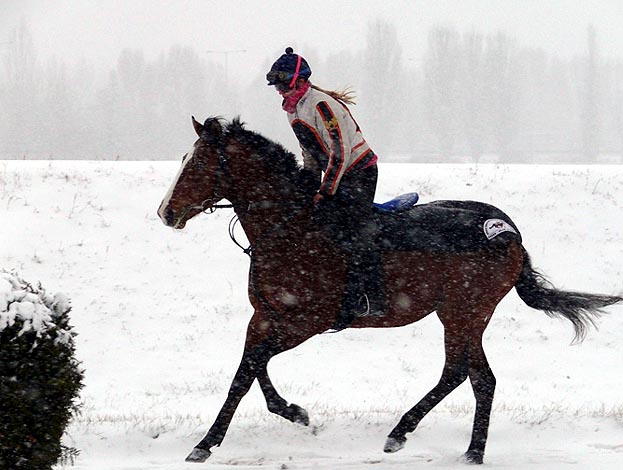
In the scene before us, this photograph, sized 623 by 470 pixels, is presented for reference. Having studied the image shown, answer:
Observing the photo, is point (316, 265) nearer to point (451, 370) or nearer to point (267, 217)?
point (267, 217)

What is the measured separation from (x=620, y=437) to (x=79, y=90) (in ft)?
307

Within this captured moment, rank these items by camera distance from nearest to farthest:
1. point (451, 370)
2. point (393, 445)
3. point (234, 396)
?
point (234, 396), point (393, 445), point (451, 370)

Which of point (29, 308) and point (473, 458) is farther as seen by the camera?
point (473, 458)

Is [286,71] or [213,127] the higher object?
[286,71]

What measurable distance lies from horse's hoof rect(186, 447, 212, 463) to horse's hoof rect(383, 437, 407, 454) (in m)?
1.42

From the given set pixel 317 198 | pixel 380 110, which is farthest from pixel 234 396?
pixel 380 110

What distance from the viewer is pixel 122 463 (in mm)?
5707

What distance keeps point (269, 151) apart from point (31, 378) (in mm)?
2685

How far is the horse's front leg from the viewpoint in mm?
5633

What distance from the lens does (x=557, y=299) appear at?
268 inches

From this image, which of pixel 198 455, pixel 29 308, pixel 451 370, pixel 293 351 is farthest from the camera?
pixel 293 351

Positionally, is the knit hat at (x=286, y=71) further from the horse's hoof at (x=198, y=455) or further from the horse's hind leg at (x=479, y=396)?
the horse's hoof at (x=198, y=455)

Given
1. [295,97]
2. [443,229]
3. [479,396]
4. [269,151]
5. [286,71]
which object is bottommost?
[479,396]

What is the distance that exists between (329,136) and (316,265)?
3.11 feet
